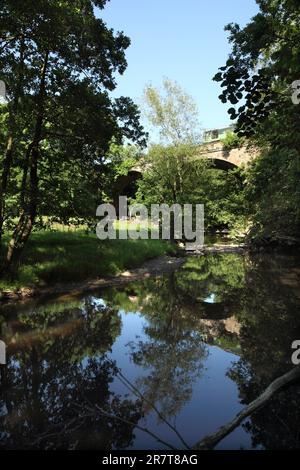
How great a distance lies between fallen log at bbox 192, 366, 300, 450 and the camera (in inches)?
173

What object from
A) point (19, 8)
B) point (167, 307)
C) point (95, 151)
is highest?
point (19, 8)

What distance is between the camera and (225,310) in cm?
1259

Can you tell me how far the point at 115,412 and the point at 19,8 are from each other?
9.24 metres

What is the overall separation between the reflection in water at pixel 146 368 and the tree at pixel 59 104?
179 inches

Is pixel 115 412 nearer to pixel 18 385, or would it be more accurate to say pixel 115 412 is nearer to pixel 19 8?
pixel 18 385

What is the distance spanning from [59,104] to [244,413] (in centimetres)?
1168

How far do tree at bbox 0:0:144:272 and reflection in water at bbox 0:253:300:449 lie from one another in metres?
4.56

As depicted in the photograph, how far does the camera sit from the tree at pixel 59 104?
463 inches

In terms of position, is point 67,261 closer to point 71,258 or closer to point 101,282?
point 71,258

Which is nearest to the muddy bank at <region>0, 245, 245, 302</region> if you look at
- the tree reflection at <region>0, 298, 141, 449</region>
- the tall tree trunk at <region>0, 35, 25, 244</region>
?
the tree reflection at <region>0, 298, 141, 449</region>

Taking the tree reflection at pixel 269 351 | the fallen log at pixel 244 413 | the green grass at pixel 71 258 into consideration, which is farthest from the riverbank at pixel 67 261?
the fallen log at pixel 244 413

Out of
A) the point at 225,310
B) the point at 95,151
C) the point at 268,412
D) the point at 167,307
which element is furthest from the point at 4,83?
the point at 268,412

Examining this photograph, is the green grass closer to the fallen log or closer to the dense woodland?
the dense woodland
